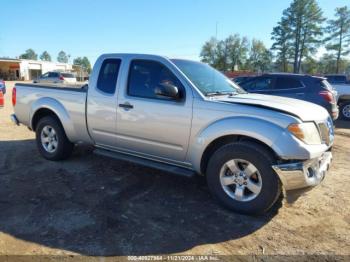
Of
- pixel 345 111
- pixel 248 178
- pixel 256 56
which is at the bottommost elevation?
pixel 248 178

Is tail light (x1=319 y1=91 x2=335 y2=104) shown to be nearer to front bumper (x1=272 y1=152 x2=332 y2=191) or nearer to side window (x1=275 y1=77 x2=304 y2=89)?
side window (x1=275 y1=77 x2=304 y2=89)

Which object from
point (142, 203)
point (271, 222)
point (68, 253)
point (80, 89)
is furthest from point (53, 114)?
point (271, 222)

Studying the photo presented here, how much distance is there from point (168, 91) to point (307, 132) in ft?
5.60

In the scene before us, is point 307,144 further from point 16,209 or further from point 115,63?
point 16,209

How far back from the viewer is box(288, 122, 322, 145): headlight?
3582 millimetres

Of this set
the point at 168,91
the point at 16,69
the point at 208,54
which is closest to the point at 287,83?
the point at 168,91

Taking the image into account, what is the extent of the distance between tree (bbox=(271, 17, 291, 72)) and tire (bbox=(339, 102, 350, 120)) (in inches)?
2373

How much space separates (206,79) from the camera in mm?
4688

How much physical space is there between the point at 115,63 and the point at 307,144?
3.02 meters

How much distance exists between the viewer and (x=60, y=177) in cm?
505

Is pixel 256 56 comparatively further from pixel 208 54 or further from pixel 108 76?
pixel 108 76

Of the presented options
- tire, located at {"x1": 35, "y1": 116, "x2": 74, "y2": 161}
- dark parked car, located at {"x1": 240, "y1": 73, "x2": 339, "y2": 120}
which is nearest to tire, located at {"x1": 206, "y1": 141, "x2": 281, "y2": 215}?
tire, located at {"x1": 35, "y1": 116, "x2": 74, "y2": 161}

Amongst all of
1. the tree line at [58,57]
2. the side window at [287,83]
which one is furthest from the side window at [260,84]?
the tree line at [58,57]

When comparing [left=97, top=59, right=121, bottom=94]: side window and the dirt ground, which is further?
[left=97, top=59, right=121, bottom=94]: side window
